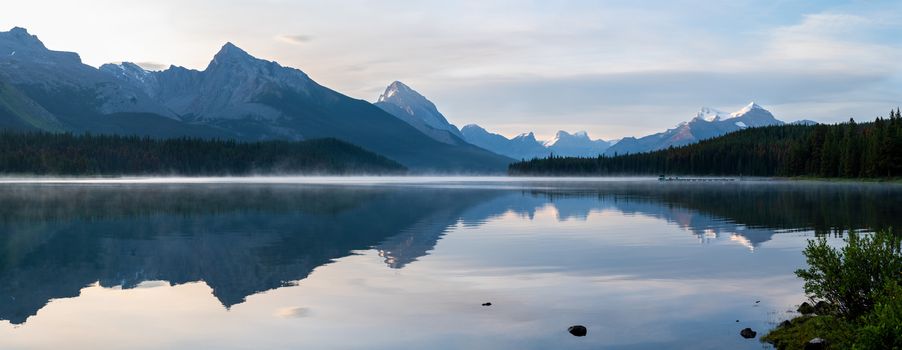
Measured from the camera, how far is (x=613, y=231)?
56.2 meters

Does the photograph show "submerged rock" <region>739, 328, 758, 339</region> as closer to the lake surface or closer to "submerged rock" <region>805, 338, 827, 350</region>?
the lake surface

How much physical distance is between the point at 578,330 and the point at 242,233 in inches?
1505

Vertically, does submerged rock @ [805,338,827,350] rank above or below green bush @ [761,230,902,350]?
below

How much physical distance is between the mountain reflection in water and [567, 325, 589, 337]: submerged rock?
1345 cm

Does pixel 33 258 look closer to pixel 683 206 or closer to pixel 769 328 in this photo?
pixel 769 328

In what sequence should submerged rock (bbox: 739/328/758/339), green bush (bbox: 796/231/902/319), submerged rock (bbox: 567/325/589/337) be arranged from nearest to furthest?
green bush (bbox: 796/231/902/319), submerged rock (bbox: 739/328/758/339), submerged rock (bbox: 567/325/589/337)

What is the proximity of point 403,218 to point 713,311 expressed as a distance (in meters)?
46.2

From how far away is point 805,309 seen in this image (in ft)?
82.6

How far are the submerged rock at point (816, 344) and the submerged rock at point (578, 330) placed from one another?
244 inches

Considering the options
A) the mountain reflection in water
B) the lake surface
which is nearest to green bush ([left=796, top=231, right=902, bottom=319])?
the lake surface

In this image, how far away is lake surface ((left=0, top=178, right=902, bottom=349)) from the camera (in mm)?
23031

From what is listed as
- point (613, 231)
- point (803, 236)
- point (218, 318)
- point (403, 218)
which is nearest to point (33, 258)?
point (218, 318)

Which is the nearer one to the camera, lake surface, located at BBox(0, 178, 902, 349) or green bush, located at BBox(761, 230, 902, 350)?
green bush, located at BBox(761, 230, 902, 350)

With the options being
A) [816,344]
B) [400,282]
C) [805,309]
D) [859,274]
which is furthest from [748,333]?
[400,282]
